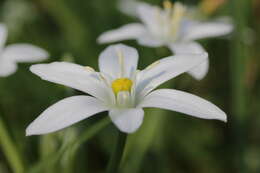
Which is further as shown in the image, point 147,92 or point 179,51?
point 179,51

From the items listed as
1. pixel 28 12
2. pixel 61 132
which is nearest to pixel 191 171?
pixel 61 132

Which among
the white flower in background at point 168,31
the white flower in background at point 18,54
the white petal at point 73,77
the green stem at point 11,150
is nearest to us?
the white petal at point 73,77

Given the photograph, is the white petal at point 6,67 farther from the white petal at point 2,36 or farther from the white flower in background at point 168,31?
the white flower in background at point 168,31

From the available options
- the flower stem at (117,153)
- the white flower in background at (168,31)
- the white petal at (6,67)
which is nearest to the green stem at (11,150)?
the white petal at (6,67)

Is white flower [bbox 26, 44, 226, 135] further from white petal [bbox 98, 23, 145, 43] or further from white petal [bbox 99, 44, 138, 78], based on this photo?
white petal [bbox 98, 23, 145, 43]

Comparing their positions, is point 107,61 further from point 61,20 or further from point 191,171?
point 61,20

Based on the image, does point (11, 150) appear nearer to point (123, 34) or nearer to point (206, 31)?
point (123, 34)

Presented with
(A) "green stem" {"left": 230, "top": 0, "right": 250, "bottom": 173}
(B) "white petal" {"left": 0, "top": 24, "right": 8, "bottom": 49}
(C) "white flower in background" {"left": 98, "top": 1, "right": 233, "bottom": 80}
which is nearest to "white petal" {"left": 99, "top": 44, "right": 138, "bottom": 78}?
(C) "white flower in background" {"left": 98, "top": 1, "right": 233, "bottom": 80}

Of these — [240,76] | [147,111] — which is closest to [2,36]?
[147,111]
